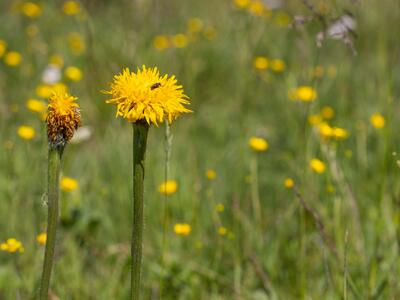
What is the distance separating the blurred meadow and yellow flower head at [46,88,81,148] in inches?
4.6

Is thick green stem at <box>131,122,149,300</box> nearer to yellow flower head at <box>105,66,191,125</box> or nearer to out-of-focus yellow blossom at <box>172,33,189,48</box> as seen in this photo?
yellow flower head at <box>105,66,191,125</box>

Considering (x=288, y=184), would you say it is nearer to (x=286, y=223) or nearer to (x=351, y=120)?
(x=286, y=223)

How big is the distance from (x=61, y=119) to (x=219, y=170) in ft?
6.41

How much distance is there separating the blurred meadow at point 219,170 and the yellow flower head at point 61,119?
0.12 meters

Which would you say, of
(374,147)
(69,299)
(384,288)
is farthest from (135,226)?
(374,147)

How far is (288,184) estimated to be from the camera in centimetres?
234

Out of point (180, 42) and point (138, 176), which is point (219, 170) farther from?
point (138, 176)

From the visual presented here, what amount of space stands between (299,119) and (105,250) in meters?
1.50

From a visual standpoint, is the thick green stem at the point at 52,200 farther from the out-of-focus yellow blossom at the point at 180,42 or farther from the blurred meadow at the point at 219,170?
the out-of-focus yellow blossom at the point at 180,42

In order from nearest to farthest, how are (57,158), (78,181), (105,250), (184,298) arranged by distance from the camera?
(57,158) → (184,298) → (105,250) → (78,181)

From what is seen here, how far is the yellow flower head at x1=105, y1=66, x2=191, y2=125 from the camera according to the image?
44.7 inches

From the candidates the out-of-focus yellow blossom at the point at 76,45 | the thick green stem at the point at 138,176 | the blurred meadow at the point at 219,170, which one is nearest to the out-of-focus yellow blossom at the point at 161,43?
the blurred meadow at the point at 219,170

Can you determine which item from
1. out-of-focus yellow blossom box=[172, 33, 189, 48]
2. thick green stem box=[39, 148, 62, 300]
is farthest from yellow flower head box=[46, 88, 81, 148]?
out-of-focus yellow blossom box=[172, 33, 189, 48]

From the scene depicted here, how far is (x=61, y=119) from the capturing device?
115 centimetres
